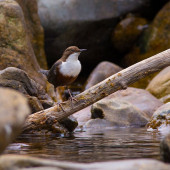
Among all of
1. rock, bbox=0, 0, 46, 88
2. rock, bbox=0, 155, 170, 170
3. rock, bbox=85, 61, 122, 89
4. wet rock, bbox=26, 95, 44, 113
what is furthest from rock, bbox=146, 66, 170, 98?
rock, bbox=0, 155, 170, 170

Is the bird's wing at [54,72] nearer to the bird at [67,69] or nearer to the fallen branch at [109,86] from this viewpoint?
the bird at [67,69]

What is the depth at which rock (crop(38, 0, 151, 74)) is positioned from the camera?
38.7ft

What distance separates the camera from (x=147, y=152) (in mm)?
3910

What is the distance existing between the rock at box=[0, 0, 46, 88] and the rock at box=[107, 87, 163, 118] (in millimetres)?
2024

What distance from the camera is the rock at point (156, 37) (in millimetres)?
11672

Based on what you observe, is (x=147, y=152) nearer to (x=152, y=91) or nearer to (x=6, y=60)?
(x=6, y=60)

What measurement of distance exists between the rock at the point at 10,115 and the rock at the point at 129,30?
400 inches

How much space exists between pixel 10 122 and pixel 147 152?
203 centimetres

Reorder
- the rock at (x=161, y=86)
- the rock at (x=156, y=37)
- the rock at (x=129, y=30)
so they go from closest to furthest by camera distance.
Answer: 1. the rock at (x=161, y=86)
2. the rock at (x=156, y=37)
3. the rock at (x=129, y=30)

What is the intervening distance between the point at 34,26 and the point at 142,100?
3502 mm

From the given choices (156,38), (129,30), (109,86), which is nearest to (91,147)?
(109,86)

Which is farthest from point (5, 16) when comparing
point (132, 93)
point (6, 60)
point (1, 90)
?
point (1, 90)

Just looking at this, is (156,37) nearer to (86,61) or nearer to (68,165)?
(86,61)

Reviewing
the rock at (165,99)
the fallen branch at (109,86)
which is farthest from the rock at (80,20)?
the fallen branch at (109,86)
